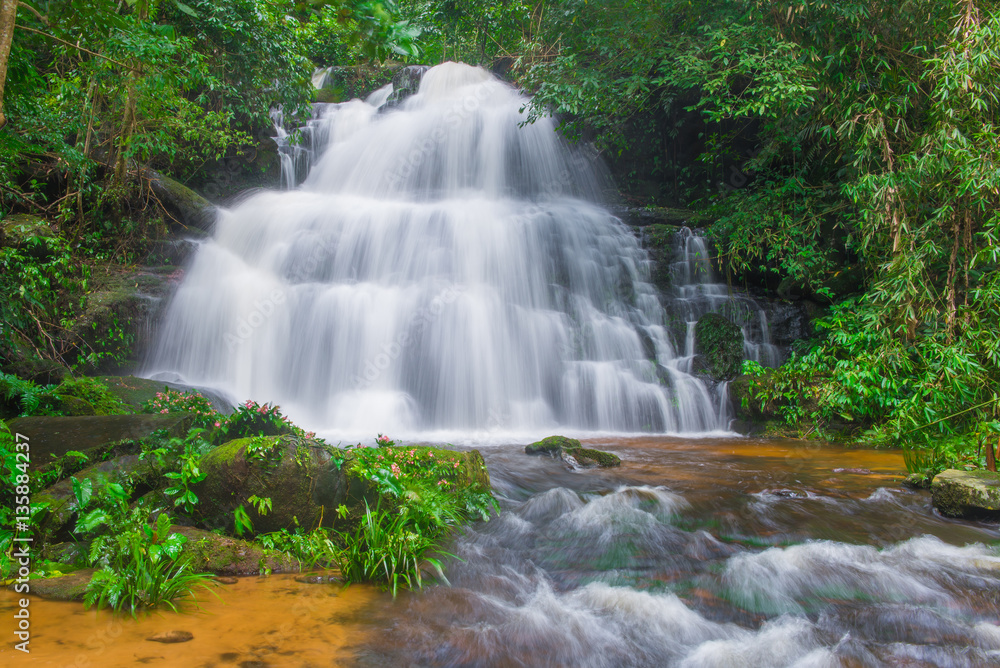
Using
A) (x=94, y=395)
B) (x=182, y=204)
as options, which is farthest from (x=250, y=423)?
(x=182, y=204)

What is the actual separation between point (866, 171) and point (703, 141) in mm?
6934

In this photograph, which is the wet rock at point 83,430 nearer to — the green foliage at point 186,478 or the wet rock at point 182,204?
the green foliage at point 186,478

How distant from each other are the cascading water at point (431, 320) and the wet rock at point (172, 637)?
618 cm

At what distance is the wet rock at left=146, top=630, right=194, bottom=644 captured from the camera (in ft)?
8.67

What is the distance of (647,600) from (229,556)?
2.63 metres

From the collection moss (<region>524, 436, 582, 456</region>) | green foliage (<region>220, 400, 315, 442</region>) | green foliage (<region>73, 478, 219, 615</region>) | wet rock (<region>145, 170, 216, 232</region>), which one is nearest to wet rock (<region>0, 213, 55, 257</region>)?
wet rock (<region>145, 170, 216, 232</region>)

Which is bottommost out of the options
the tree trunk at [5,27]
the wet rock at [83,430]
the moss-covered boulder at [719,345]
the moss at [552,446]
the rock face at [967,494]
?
the rock face at [967,494]

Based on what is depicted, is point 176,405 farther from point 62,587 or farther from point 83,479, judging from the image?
point 62,587

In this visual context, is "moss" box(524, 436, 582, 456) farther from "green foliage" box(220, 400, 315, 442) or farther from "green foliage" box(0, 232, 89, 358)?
"green foliage" box(0, 232, 89, 358)

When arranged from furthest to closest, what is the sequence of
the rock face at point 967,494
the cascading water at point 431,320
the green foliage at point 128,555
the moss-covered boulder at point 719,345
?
1. the moss-covered boulder at point 719,345
2. the cascading water at point 431,320
3. the rock face at point 967,494
4. the green foliage at point 128,555

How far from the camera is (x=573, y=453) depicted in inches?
266

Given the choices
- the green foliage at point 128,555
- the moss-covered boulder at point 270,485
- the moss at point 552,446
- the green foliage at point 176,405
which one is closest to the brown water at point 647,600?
the green foliage at point 128,555

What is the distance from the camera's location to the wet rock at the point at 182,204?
1217 centimetres

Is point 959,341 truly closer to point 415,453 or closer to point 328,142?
point 415,453
